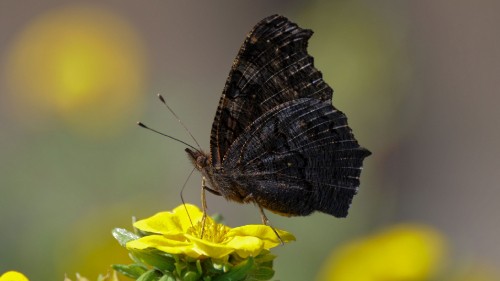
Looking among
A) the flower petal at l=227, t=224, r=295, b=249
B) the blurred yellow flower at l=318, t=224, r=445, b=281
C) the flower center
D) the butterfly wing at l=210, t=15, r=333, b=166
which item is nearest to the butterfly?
the butterfly wing at l=210, t=15, r=333, b=166

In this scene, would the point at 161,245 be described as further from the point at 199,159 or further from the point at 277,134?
the point at 277,134

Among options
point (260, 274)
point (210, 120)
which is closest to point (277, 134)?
point (260, 274)

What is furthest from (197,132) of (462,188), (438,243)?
(438,243)

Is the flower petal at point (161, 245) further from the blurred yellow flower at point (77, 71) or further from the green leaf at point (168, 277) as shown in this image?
the blurred yellow flower at point (77, 71)

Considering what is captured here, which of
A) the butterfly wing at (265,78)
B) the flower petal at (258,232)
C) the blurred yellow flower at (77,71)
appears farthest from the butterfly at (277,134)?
the blurred yellow flower at (77,71)

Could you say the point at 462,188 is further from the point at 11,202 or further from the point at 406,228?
the point at 11,202

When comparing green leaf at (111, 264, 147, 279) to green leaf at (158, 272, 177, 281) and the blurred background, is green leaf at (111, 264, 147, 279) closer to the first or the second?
green leaf at (158, 272, 177, 281)
